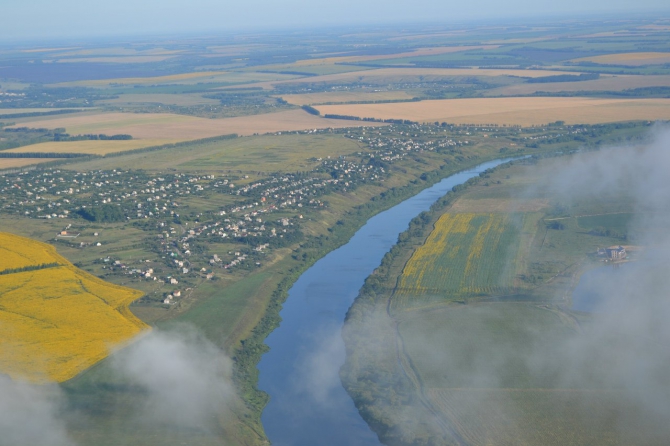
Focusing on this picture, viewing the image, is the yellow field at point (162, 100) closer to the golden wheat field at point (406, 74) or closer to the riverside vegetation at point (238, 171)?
the riverside vegetation at point (238, 171)

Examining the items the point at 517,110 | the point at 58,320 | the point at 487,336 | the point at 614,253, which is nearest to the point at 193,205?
the point at 58,320

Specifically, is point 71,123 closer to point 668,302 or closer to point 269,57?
point 668,302

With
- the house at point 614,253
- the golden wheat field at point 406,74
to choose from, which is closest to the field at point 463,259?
the house at point 614,253

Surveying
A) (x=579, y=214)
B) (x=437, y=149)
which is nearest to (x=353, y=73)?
(x=437, y=149)

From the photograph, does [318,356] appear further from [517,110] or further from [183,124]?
[517,110]

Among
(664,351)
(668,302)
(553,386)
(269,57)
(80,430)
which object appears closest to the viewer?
(80,430)

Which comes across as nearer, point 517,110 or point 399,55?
point 517,110
